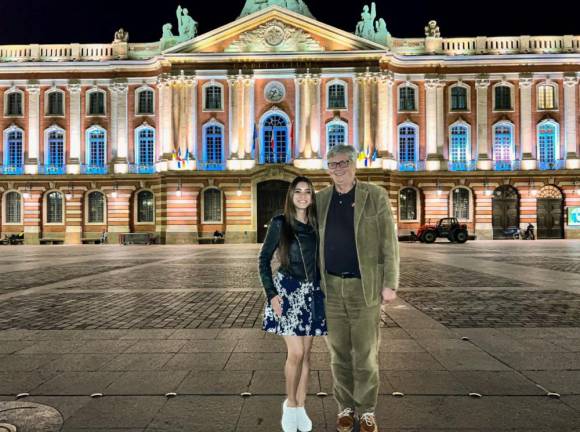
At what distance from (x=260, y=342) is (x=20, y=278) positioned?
10579 millimetres

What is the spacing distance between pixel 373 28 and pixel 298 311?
40.7 m

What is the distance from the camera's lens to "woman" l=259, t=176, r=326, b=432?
4348 mm

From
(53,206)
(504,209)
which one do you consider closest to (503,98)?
(504,209)

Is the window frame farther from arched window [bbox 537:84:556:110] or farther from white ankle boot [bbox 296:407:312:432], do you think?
white ankle boot [bbox 296:407:312:432]

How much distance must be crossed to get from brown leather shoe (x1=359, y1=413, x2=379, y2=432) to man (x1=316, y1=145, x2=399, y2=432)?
0.29 ft

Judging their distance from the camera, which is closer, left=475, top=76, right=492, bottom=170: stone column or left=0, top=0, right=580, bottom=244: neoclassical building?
left=0, top=0, right=580, bottom=244: neoclassical building

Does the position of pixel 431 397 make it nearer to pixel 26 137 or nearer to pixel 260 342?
pixel 260 342

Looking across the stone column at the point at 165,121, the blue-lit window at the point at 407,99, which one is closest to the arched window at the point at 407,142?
the blue-lit window at the point at 407,99

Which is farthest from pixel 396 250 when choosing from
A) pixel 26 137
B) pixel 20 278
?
pixel 26 137

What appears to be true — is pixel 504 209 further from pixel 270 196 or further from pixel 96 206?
pixel 96 206

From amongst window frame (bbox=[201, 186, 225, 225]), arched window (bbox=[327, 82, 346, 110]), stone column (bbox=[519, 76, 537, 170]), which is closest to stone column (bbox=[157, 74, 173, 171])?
window frame (bbox=[201, 186, 225, 225])

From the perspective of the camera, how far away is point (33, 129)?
41844 millimetres

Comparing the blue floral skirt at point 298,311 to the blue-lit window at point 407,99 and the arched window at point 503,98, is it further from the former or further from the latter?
the arched window at point 503,98

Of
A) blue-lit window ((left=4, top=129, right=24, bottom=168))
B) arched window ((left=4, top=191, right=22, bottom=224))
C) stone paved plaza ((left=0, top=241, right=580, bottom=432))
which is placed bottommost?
stone paved plaza ((left=0, top=241, right=580, bottom=432))
